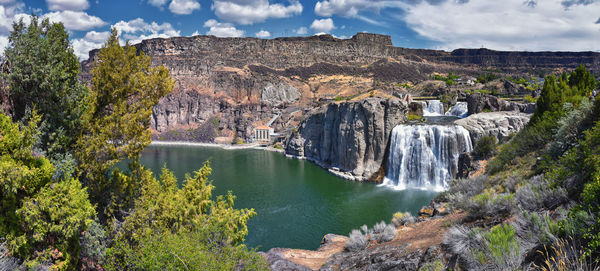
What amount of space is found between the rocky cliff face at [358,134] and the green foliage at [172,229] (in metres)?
28.7

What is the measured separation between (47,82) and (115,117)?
155 cm

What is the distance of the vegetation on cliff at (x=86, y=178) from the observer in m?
5.75

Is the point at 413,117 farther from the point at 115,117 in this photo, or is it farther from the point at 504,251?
the point at 504,251

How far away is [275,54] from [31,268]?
108 metres

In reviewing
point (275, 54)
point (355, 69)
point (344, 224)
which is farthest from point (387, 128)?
point (275, 54)

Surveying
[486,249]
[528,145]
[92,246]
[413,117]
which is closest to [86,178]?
[92,246]

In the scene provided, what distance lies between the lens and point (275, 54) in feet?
358

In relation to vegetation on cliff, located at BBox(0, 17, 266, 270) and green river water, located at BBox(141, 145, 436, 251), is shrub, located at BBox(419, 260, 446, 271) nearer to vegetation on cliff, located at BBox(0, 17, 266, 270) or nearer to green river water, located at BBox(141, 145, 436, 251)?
Answer: vegetation on cliff, located at BBox(0, 17, 266, 270)

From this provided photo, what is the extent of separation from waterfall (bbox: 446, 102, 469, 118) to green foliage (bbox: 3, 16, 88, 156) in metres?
43.3

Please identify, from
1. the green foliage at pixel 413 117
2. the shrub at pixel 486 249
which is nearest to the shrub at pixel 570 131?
the shrub at pixel 486 249

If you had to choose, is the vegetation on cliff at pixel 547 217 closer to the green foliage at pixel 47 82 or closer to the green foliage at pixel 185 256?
the green foliage at pixel 185 256

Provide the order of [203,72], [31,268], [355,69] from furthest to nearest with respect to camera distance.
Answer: [355,69] → [203,72] → [31,268]

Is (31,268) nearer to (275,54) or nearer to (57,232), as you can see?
(57,232)

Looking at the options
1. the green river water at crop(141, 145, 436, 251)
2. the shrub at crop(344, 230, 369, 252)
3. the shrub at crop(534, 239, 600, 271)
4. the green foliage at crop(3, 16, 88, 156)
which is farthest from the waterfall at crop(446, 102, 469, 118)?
the green foliage at crop(3, 16, 88, 156)
